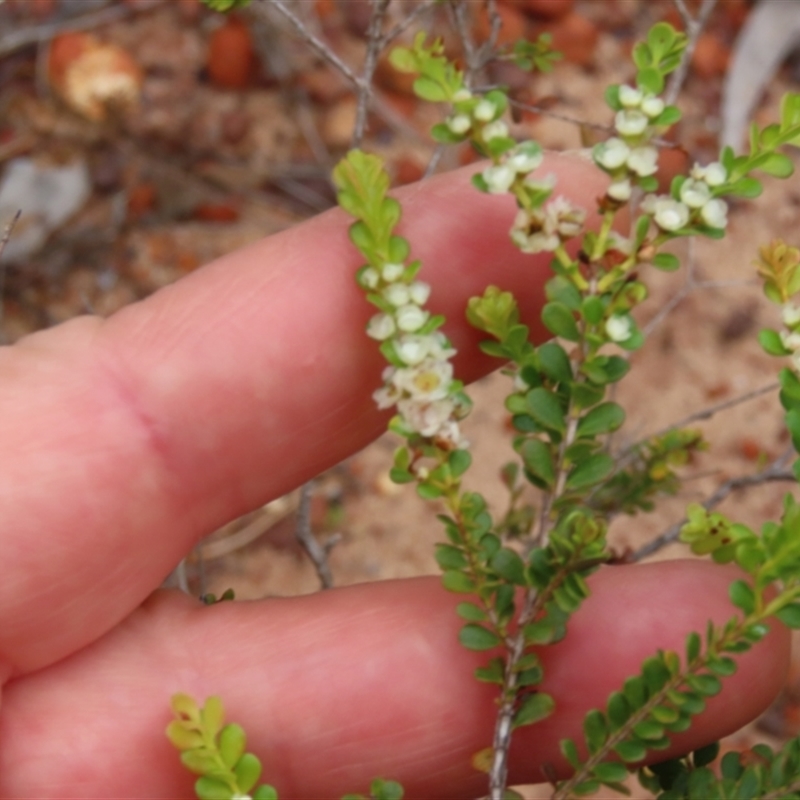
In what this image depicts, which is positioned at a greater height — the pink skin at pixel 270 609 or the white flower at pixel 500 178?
the white flower at pixel 500 178

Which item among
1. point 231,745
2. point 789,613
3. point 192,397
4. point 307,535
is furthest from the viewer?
point 307,535

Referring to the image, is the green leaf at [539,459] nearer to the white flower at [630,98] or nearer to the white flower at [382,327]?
the white flower at [382,327]

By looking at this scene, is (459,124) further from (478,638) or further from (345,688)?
(345,688)

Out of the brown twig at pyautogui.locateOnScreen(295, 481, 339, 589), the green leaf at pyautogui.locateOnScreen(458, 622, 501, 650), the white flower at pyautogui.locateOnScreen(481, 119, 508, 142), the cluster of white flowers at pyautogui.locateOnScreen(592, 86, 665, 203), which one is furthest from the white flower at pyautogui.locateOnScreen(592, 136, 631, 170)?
the brown twig at pyautogui.locateOnScreen(295, 481, 339, 589)

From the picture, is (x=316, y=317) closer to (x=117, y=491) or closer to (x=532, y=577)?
(x=117, y=491)

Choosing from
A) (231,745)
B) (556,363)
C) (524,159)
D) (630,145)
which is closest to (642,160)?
(630,145)

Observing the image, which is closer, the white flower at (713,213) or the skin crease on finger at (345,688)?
the white flower at (713,213)

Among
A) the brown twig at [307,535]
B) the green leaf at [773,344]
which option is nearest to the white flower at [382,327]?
the green leaf at [773,344]
